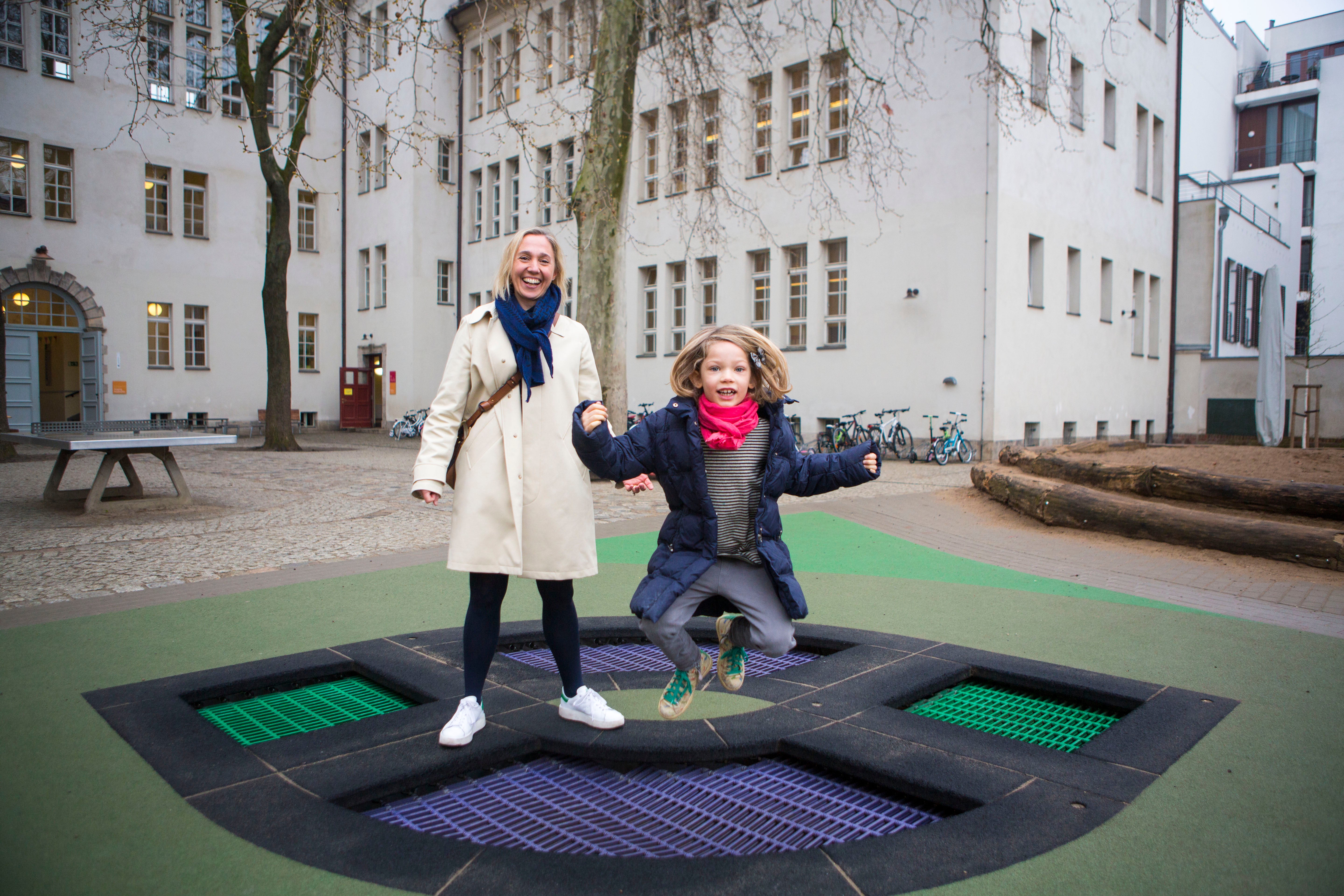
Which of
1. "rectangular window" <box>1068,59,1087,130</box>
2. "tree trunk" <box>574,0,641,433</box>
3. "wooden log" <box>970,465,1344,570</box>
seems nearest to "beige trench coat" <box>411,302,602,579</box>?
"wooden log" <box>970,465,1344,570</box>

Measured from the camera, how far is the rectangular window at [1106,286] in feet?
74.1

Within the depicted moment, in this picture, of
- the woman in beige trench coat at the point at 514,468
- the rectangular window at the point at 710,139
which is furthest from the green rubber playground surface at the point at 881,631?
the rectangular window at the point at 710,139

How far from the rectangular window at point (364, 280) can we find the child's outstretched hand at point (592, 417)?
3201 centimetres

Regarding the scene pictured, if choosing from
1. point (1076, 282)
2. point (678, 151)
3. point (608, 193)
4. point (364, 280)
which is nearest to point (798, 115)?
point (678, 151)

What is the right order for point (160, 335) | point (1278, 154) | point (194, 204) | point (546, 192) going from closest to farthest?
point (546, 192) < point (160, 335) < point (194, 204) < point (1278, 154)

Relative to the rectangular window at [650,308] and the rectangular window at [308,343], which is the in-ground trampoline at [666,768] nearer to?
the rectangular window at [650,308]

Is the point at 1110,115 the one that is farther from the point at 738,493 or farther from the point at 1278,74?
the point at 1278,74

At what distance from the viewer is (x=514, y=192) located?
97.8 ft

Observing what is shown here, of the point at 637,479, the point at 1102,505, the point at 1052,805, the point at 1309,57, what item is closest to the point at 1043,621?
the point at 1052,805

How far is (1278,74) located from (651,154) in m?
36.2

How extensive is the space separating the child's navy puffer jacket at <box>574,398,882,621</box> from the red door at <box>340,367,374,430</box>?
31192mm

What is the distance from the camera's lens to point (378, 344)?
32500 mm

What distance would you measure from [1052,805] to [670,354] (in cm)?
2190

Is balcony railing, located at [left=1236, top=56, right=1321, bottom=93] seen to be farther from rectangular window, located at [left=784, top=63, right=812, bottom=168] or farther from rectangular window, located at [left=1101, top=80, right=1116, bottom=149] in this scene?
rectangular window, located at [left=784, top=63, right=812, bottom=168]
